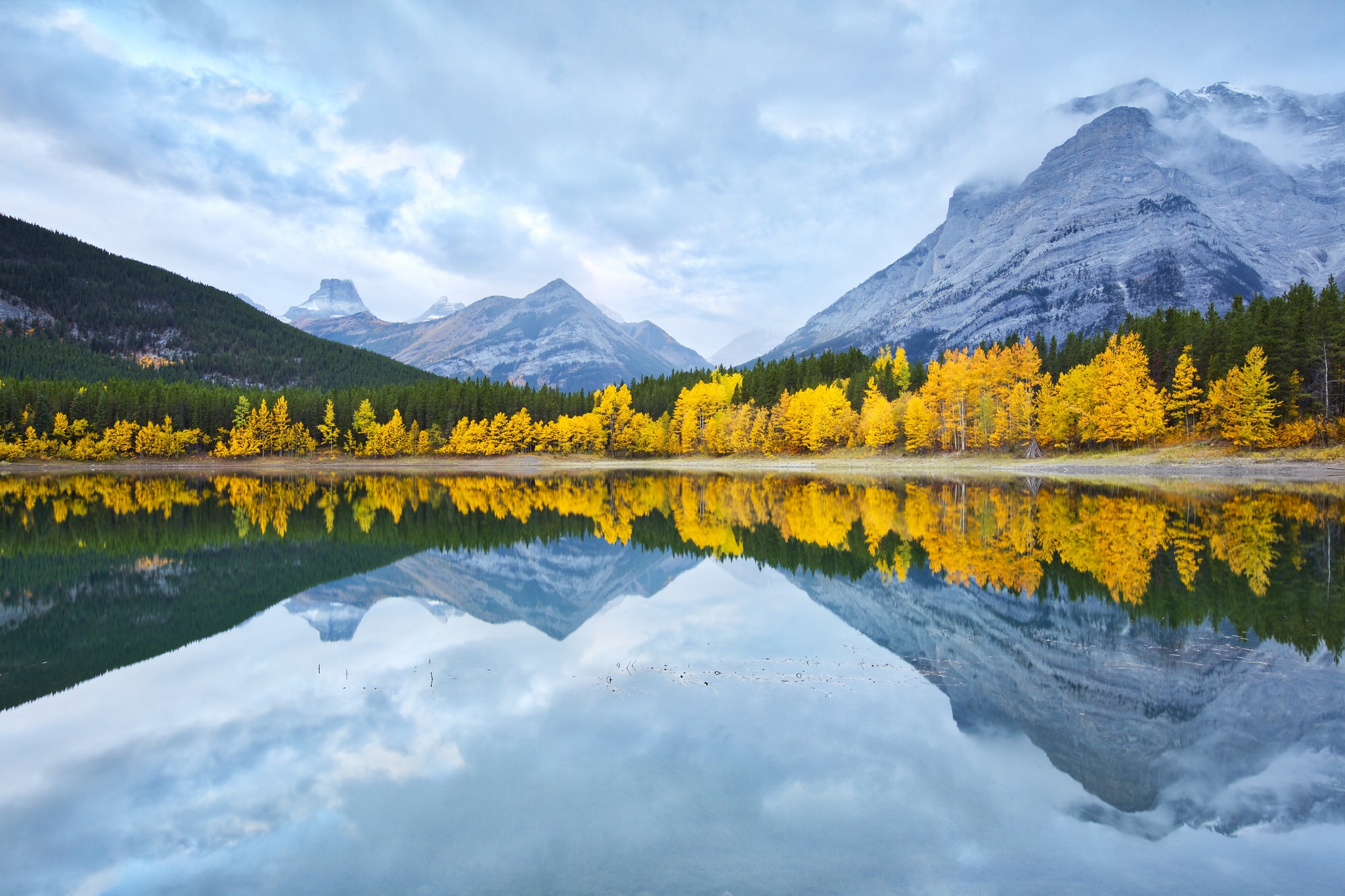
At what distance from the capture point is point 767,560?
22.1 meters

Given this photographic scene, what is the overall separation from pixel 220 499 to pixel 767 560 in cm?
4663

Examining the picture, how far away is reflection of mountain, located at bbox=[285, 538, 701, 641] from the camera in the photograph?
51.8 ft

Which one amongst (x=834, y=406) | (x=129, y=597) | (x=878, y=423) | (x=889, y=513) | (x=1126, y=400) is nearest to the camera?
(x=129, y=597)

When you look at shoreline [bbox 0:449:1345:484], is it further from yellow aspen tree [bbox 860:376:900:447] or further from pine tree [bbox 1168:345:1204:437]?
pine tree [bbox 1168:345:1204:437]

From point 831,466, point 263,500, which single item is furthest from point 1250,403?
point 263,500

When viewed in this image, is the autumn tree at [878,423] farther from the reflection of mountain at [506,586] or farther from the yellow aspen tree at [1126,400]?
the reflection of mountain at [506,586]

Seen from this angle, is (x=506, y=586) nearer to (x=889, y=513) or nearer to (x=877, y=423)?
(x=889, y=513)

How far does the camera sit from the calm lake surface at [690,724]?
5973 mm

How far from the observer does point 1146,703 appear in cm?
925

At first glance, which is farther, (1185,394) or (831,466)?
(831,466)

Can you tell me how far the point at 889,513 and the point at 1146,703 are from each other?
80.2ft

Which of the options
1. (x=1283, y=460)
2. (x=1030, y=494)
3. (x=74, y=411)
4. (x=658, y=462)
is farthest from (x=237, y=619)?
(x=74, y=411)

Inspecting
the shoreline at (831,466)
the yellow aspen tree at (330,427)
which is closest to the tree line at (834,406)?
the yellow aspen tree at (330,427)

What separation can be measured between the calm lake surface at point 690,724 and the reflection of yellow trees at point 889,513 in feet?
1.51
